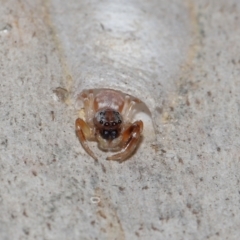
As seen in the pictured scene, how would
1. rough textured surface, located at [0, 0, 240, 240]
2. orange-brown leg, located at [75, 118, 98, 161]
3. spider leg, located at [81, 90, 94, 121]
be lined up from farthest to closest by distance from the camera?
spider leg, located at [81, 90, 94, 121] < orange-brown leg, located at [75, 118, 98, 161] < rough textured surface, located at [0, 0, 240, 240]

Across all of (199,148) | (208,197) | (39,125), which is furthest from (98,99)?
(208,197)

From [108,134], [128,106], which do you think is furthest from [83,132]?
[128,106]

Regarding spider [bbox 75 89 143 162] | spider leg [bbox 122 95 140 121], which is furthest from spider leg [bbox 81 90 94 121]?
spider leg [bbox 122 95 140 121]

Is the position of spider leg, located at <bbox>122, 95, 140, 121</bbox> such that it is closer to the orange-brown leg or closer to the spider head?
the spider head

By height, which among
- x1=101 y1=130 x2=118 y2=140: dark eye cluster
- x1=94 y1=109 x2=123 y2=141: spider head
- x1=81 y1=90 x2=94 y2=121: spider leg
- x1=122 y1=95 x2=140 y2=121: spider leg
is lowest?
x1=101 y1=130 x2=118 y2=140: dark eye cluster

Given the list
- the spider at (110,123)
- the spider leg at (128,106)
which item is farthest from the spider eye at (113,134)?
the spider leg at (128,106)

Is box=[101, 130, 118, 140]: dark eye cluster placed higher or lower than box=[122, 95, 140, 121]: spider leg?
lower

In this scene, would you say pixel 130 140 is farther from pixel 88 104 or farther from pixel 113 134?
pixel 88 104

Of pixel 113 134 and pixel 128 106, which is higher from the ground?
pixel 128 106
